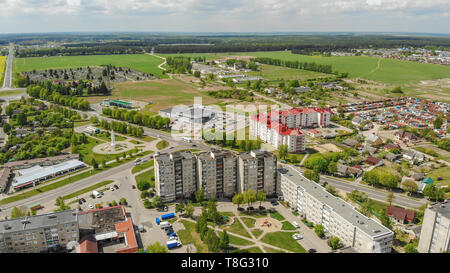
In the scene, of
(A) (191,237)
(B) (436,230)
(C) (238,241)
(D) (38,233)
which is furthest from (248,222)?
(D) (38,233)

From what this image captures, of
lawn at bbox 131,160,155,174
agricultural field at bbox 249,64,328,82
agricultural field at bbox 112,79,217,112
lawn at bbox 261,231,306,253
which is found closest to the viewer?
lawn at bbox 261,231,306,253

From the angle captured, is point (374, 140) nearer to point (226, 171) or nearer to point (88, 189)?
point (226, 171)

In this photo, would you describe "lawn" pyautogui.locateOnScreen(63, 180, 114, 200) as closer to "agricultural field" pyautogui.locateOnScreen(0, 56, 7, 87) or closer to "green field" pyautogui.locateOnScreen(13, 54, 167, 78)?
"green field" pyautogui.locateOnScreen(13, 54, 167, 78)

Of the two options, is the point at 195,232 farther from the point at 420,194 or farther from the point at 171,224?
the point at 420,194

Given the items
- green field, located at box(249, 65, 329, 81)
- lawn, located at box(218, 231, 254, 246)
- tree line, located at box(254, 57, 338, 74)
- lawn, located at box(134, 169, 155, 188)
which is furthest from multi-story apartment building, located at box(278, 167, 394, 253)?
tree line, located at box(254, 57, 338, 74)

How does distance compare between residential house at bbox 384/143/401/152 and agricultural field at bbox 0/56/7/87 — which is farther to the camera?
agricultural field at bbox 0/56/7/87

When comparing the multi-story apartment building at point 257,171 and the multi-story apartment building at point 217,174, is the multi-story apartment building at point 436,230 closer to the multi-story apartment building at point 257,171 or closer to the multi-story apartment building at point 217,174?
the multi-story apartment building at point 257,171
